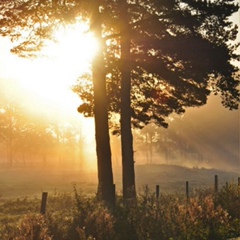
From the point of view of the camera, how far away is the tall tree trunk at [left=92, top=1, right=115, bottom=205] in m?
17.5

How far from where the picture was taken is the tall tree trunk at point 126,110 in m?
20.9

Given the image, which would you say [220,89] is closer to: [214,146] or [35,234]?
[35,234]

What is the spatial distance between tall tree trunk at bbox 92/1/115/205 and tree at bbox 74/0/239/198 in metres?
1.52

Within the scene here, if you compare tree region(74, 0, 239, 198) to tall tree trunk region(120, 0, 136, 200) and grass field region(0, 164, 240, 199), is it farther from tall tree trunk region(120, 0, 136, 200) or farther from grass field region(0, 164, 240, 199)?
grass field region(0, 164, 240, 199)

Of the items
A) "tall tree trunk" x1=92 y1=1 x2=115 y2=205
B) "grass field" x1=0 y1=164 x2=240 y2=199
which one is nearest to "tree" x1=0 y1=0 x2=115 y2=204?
"tall tree trunk" x1=92 y1=1 x2=115 y2=205

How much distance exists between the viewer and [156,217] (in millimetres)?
11195

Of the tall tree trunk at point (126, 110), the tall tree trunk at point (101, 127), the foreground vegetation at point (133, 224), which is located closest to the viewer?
the foreground vegetation at point (133, 224)

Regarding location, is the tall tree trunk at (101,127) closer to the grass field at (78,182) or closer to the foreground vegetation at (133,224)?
the foreground vegetation at (133,224)

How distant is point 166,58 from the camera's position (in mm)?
20375

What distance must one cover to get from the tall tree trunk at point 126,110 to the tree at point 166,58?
0.05m

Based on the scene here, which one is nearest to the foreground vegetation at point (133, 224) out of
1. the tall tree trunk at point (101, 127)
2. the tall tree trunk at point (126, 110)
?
the tall tree trunk at point (101, 127)

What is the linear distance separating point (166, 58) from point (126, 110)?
10.6ft

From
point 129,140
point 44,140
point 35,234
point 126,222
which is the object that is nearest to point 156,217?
point 126,222

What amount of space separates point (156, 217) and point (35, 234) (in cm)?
347
